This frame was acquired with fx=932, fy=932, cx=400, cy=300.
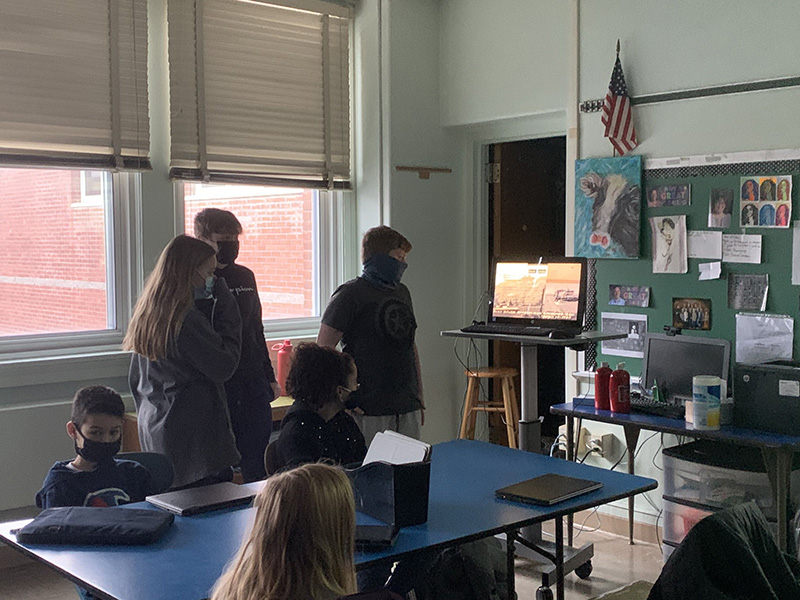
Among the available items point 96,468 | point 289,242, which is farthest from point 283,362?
point 96,468

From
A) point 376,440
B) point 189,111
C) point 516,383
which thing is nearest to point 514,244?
point 516,383

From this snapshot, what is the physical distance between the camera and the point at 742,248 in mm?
4070

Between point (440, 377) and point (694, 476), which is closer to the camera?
point (694, 476)

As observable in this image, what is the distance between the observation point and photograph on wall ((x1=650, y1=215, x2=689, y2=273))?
4273 millimetres

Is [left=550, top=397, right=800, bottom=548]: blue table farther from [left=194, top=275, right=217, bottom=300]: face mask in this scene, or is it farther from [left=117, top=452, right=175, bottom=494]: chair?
[left=117, top=452, right=175, bottom=494]: chair

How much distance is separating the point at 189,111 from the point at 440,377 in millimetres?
2111

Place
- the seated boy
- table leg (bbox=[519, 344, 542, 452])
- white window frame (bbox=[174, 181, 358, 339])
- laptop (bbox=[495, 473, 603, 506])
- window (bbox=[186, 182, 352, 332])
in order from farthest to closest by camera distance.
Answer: white window frame (bbox=[174, 181, 358, 339]), window (bbox=[186, 182, 352, 332]), table leg (bbox=[519, 344, 542, 452]), the seated boy, laptop (bbox=[495, 473, 603, 506])

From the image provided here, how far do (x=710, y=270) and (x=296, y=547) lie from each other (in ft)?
9.91

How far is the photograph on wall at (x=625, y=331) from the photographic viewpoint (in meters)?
4.44

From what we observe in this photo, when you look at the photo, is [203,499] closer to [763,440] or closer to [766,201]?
[763,440]

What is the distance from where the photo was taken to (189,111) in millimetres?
4691

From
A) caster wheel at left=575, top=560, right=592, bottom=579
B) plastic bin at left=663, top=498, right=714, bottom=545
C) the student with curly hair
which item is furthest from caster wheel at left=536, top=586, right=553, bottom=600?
the student with curly hair

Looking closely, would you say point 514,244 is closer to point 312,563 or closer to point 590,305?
point 590,305

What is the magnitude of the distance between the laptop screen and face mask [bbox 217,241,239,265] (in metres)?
1.14
